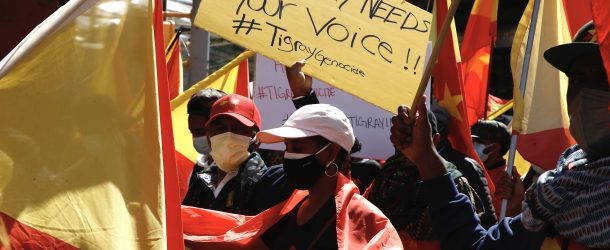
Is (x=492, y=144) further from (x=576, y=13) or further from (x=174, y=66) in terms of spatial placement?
(x=174, y=66)

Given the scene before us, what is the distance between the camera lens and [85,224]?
7.77 ft

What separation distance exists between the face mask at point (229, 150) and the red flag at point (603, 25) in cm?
230

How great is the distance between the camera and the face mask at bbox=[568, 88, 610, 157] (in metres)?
2.27

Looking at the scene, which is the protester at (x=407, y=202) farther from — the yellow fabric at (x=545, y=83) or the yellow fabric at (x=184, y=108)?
the yellow fabric at (x=184, y=108)

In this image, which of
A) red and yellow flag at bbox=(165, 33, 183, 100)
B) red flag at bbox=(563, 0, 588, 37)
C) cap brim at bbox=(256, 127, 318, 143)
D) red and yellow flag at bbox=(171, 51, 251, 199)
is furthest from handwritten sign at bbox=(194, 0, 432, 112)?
red and yellow flag at bbox=(165, 33, 183, 100)

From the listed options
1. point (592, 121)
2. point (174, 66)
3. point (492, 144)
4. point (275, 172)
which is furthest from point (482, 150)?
point (592, 121)

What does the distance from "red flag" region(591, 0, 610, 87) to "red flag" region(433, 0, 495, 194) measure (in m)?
2.45

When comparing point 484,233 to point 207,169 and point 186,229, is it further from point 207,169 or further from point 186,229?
point 207,169

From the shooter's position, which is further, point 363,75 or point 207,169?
point 207,169

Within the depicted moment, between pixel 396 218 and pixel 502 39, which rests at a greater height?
pixel 396 218

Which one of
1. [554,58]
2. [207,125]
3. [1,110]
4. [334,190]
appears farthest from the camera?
[207,125]

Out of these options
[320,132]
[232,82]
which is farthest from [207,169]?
[232,82]

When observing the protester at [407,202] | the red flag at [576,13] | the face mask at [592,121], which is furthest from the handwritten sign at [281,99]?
the face mask at [592,121]

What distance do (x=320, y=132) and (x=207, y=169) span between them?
1.25m
